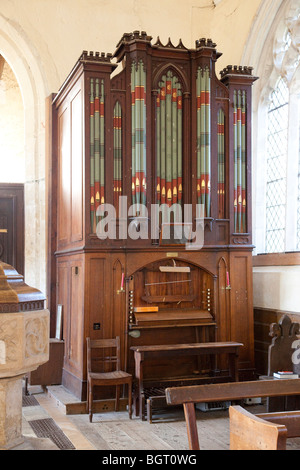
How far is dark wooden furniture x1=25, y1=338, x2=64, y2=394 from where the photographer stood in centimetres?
783

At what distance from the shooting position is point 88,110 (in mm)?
7398

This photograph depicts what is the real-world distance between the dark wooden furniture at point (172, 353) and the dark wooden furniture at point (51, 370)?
1289mm

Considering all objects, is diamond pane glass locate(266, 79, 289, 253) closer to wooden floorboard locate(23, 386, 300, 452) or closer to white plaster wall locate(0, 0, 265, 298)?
white plaster wall locate(0, 0, 265, 298)

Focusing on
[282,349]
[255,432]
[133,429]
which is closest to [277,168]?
[282,349]

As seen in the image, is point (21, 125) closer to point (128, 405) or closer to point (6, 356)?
point (128, 405)

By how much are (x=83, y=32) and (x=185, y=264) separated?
4.61 m

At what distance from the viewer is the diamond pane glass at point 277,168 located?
8.59 meters

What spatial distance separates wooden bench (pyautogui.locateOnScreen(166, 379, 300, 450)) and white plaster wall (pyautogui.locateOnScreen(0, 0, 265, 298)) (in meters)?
5.44

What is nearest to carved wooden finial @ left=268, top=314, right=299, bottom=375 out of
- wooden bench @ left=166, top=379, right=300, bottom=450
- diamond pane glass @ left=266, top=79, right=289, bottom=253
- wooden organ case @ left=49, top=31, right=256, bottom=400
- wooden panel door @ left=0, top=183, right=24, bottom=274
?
wooden organ case @ left=49, top=31, right=256, bottom=400

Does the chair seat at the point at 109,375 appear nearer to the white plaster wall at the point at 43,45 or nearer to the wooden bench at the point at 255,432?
the white plaster wall at the point at 43,45

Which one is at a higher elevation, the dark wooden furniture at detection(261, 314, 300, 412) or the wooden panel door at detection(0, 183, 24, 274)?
the wooden panel door at detection(0, 183, 24, 274)

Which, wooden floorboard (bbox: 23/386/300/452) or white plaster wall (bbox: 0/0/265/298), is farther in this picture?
white plaster wall (bbox: 0/0/265/298)

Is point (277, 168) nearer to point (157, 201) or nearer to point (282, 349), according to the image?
A: point (157, 201)

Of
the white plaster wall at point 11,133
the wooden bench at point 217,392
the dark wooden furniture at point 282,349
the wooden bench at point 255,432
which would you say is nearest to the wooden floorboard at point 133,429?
the dark wooden furniture at point 282,349
